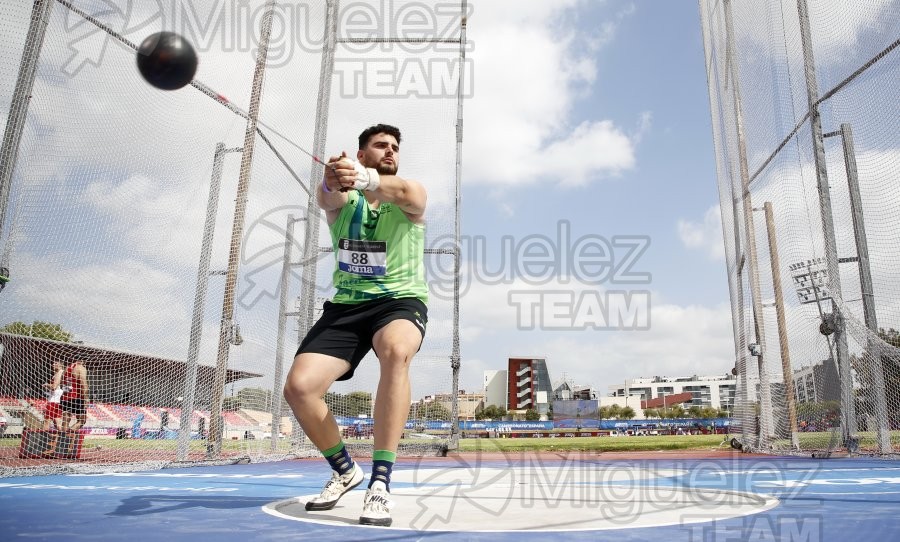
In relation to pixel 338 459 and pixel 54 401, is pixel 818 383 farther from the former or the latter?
pixel 54 401

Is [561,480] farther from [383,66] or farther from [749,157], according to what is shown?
[383,66]

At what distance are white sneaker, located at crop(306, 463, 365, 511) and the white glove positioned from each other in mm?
1423

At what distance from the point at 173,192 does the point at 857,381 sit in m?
8.27

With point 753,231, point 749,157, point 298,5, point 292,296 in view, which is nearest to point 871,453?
point 753,231

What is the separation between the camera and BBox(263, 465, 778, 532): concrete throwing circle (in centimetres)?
251

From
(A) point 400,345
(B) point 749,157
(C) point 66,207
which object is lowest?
(A) point 400,345

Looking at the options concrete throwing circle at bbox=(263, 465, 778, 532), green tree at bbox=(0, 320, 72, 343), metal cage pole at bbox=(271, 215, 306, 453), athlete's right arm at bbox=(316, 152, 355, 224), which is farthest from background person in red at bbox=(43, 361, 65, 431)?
athlete's right arm at bbox=(316, 152, 355, 224)

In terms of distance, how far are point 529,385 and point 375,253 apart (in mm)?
88913

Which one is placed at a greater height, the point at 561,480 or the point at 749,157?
the point at 749,157

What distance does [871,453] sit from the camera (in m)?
7.46

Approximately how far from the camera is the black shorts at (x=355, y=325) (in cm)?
292

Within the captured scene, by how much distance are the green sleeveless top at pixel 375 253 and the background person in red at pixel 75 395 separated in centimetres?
559

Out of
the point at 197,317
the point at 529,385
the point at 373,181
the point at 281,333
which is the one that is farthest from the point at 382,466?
the point at 529,385

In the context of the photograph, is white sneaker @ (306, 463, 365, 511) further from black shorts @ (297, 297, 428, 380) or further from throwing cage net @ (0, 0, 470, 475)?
throwing cage net @ (0, 0, 470, 475)
